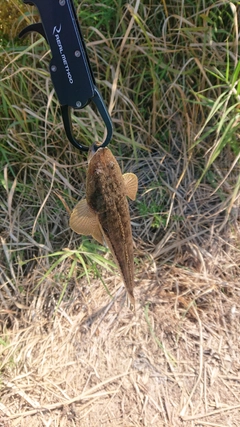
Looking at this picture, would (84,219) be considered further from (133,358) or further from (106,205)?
(133,358)

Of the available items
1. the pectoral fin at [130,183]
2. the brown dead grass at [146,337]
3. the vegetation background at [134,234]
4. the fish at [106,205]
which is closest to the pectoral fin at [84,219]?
the fish at [106,205]

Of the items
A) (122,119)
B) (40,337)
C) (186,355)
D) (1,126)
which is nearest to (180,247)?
A: (186,355)

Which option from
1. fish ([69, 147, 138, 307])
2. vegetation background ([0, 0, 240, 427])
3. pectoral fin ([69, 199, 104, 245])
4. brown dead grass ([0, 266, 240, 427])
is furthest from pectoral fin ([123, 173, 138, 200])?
brown dead grass ([0, 266, 240, 427])

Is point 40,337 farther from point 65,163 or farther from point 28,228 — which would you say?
point 65,163

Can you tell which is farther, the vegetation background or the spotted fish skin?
the vegetation background

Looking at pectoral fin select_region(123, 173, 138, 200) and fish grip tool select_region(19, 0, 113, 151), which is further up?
fish grip tool select_region(19, 0, 113, 151)

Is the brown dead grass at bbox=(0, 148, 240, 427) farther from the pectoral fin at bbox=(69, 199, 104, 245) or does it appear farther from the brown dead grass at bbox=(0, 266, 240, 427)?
the pectoral fin at bbox=(69, 199, 104, 245)
